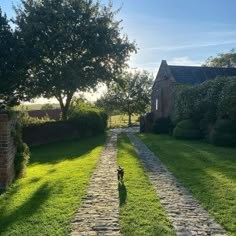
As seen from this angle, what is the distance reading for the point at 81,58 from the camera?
24.4 metres

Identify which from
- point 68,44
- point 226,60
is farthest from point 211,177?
point 226,60

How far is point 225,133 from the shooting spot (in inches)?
608

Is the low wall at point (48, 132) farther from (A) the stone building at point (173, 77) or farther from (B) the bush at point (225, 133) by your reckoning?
(B) the bush at point (225, 133)

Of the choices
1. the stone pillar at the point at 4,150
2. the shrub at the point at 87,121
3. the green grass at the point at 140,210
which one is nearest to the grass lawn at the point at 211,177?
the green grass at the point at 140,210

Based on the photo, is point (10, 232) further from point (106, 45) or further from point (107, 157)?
point (106, 45)

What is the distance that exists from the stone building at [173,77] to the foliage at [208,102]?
13.7 ft

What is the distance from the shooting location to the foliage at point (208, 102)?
16141 mm

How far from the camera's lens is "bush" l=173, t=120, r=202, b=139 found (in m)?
19.3

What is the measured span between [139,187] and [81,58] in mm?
18895

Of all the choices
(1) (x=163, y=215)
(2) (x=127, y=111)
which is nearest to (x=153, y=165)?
(1) (x=163, y=215)

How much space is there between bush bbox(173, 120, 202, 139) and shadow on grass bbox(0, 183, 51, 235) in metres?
14.1

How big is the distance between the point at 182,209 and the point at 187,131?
1445cm

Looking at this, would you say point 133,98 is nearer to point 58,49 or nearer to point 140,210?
point 58,49

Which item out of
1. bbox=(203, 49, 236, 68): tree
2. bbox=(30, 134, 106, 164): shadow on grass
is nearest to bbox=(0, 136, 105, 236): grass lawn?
bbox=(30, 134, 106, 164): shadow on grass
